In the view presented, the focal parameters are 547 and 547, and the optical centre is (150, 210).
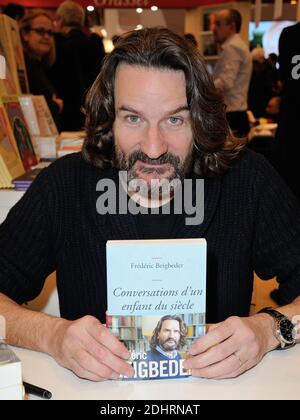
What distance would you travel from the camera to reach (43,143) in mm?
2699

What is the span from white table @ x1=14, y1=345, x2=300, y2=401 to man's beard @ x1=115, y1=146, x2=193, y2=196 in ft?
1.69

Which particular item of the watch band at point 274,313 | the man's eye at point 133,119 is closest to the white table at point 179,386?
the watch band at point 274,313

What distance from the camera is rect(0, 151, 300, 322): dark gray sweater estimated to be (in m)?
1.41

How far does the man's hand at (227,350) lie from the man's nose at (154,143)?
459 mm

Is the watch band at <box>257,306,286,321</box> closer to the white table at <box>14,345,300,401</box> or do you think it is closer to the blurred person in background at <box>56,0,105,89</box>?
the white table at <box>14,345,300,401</box>

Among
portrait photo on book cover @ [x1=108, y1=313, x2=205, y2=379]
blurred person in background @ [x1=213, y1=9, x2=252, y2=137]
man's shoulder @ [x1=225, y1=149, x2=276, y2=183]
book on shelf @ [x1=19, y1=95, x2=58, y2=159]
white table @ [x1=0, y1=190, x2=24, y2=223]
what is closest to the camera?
portrait photo on book cover @ [x1=108, y1=313, x2=205, y2=379]

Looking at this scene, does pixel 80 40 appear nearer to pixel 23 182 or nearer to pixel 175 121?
pixel 23 182

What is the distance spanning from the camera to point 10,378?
2.81 feet

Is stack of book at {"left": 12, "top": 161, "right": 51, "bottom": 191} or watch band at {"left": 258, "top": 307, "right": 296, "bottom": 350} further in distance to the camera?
stack of book at {"left": 12, "top": 161, "right": 51, "bottom": 191}

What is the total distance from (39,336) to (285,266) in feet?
2.13

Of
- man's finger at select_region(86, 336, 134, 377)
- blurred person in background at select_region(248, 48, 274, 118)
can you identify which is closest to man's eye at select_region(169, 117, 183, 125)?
man's finger at select_region(86, 336, 134, 377)

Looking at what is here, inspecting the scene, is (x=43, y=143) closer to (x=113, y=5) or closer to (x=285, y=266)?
(x=285, y=266)
